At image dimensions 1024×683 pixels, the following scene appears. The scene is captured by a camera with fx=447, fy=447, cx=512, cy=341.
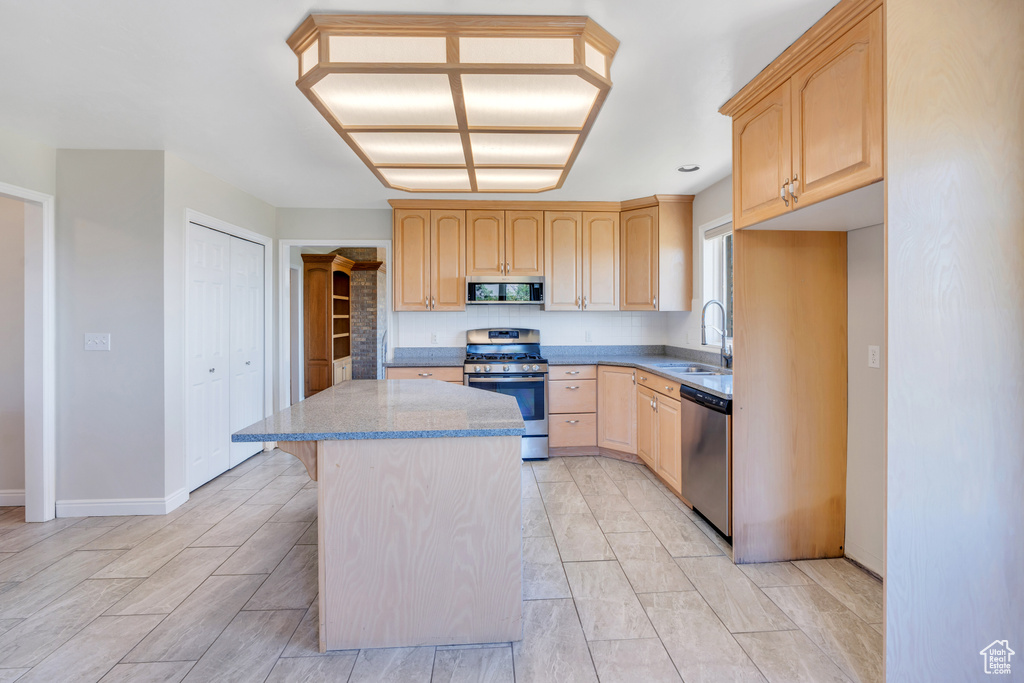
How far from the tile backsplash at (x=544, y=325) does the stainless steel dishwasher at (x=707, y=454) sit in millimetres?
1690

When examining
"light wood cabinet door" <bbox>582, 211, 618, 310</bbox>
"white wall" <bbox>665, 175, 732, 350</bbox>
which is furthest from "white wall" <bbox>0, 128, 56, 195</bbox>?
"white wall" <bbox>665, 175, 732, 350</bbox>

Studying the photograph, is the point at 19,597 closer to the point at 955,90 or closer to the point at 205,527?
the point at 205,527

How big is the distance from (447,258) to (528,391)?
1.41 metres

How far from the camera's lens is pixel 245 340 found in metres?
3.84

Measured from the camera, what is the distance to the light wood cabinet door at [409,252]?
404 centimetres

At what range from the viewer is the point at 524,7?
1549 mm

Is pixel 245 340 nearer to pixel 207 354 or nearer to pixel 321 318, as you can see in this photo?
pixel 207 354

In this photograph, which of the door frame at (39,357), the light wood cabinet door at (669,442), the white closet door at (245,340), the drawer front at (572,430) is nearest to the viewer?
the door frame at (39,357)

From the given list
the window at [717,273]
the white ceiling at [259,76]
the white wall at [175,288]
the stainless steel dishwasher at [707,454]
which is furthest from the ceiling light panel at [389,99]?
the window at [717,273]

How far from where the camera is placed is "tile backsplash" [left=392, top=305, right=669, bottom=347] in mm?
4387

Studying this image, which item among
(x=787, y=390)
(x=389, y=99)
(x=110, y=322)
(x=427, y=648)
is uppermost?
(x=389, y=99)

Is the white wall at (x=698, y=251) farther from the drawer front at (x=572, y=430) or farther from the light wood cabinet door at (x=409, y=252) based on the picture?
the light wood cabinet door at (x=409, y=252)

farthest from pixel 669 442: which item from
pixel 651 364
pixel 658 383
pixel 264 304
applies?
pixel 264 304

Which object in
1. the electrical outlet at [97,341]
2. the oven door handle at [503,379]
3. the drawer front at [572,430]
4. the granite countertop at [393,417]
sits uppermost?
the electrical outlet at [97,341]
